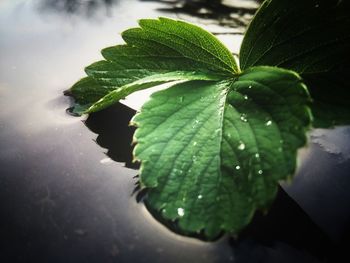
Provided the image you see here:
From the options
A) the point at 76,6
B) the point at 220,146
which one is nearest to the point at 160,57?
the point at 220,146

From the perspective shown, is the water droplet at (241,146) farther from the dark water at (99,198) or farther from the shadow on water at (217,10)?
the shadow on water at (217,10)

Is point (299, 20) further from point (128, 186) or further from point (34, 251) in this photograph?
→ point (34, 251)

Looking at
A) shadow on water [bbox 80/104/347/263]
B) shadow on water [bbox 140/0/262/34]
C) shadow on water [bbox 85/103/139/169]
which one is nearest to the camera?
shadow on water [bbox 80/104/347/263]

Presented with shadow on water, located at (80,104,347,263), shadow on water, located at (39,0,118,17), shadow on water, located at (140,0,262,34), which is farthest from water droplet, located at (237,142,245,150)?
shadow on water, located at (39,0,118,17)

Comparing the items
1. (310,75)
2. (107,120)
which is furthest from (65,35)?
(310,75)

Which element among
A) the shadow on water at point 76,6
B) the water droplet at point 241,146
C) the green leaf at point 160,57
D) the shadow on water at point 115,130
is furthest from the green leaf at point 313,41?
the shadow on water at point 76,6

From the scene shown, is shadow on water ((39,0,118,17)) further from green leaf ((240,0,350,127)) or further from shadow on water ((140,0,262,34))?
green leaf ((240,0,350,127))
